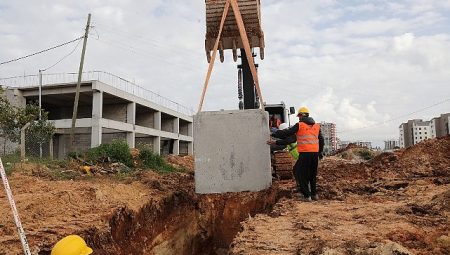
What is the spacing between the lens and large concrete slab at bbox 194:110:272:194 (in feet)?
25.0

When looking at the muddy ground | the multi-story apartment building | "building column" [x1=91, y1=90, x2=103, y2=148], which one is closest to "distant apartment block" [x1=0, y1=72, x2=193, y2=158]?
"building column" [x1=91, y1=90, x2=103, y2=148]

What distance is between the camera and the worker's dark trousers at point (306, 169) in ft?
25.4

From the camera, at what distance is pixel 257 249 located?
172 inches

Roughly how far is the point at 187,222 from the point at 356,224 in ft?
17.7

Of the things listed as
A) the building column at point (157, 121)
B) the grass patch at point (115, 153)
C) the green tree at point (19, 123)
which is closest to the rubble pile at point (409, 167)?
the grass patch at point (115, 153)

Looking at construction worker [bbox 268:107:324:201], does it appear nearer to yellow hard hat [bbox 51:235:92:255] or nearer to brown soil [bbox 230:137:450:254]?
brown soil [bbox 230:137:450:254]

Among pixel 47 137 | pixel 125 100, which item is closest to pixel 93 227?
pixel 47 137

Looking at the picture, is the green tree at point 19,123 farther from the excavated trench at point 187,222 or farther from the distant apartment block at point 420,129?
the distant apartment block at point 420,129

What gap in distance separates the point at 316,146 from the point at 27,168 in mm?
9857

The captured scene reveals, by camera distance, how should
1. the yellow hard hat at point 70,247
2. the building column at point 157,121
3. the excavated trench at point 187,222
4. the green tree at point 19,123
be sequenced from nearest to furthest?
the yellow hard hat at point 70,247, the excavated trench at point 187,222, the green tree at point 19,123, the building column at point 157,121

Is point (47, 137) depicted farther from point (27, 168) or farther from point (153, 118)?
point (153, 118)

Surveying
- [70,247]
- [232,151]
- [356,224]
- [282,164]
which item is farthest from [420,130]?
[70,247]

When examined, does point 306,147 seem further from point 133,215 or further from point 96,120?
point 96,120

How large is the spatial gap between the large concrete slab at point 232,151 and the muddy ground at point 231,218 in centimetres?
69
